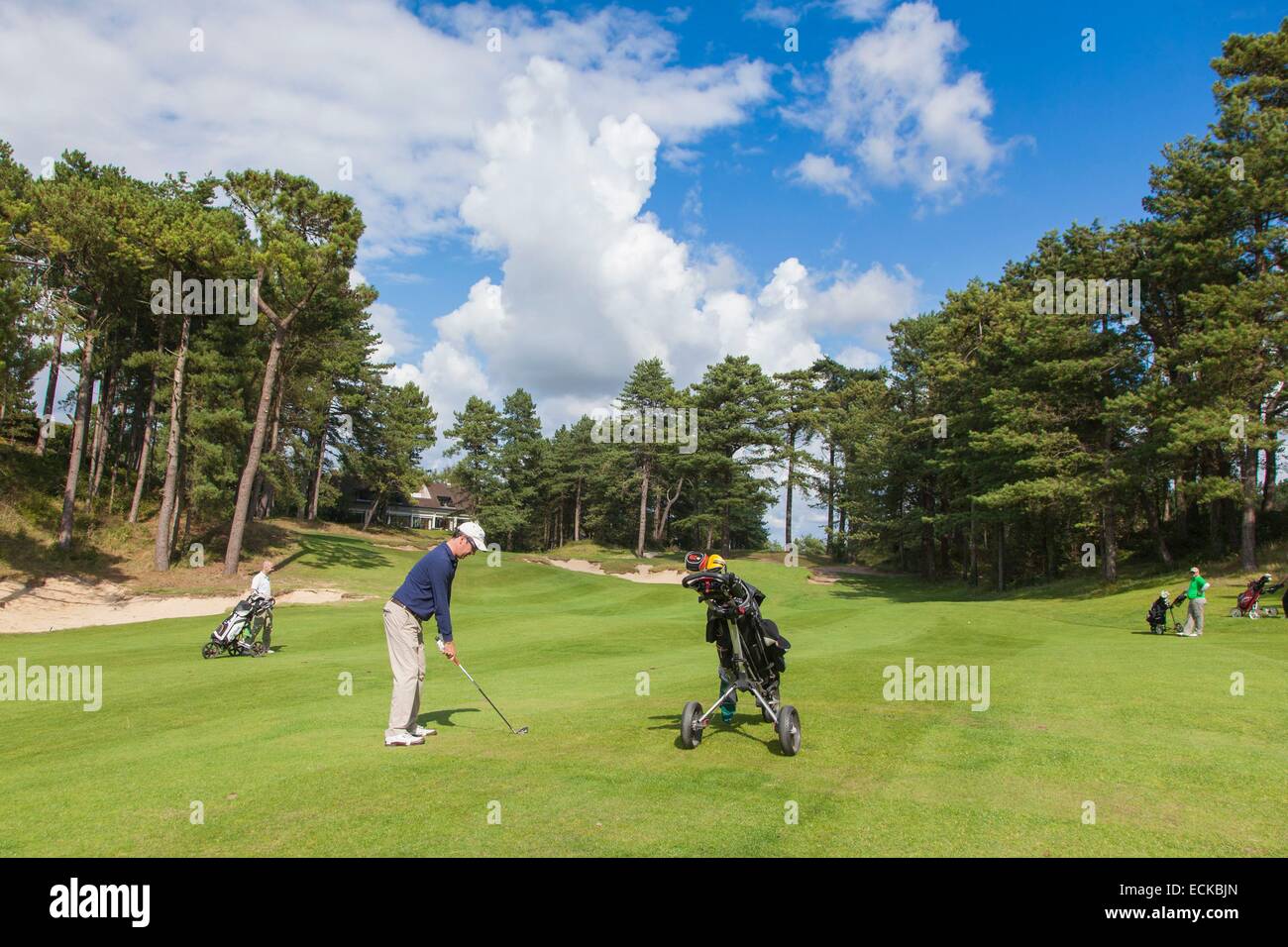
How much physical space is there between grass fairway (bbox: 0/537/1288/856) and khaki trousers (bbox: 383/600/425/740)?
346mm

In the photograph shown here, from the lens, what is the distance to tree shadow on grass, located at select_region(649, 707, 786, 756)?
795 cm

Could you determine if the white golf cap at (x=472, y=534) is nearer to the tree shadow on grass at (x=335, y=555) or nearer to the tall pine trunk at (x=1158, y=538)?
the tree shadow on grass at (x=335, y=555)

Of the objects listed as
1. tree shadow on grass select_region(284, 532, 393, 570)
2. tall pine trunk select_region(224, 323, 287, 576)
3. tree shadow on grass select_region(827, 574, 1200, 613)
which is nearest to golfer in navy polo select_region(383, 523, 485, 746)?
tree shadow on grass select_region(827, 574, 1200, 613)

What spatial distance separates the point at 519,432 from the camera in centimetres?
8262

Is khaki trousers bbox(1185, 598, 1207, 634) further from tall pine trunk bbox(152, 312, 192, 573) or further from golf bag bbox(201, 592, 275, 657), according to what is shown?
tall pine trunk bbox(152, 312, 192, 573)

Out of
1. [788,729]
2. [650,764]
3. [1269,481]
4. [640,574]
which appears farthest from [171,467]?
[1269,481]

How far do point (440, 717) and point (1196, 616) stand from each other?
863 inches

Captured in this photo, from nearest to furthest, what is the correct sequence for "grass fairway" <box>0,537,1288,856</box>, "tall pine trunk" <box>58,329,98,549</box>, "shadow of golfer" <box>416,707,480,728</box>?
"grass fairway" <box>0,537,1288,856</box> → "shadow of golfer" <box>416,707,480,728</box> → "tall pine trunk" <box>58,329,98,549</box>

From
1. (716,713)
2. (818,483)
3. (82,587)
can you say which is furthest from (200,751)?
(818,483)

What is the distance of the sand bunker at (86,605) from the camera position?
26.4 metres

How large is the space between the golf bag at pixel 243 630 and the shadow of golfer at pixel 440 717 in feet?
31.5

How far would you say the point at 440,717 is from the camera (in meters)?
9.94

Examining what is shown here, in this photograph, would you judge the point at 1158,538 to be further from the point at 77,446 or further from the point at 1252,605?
the point at 77,446

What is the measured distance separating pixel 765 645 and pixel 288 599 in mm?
30583
